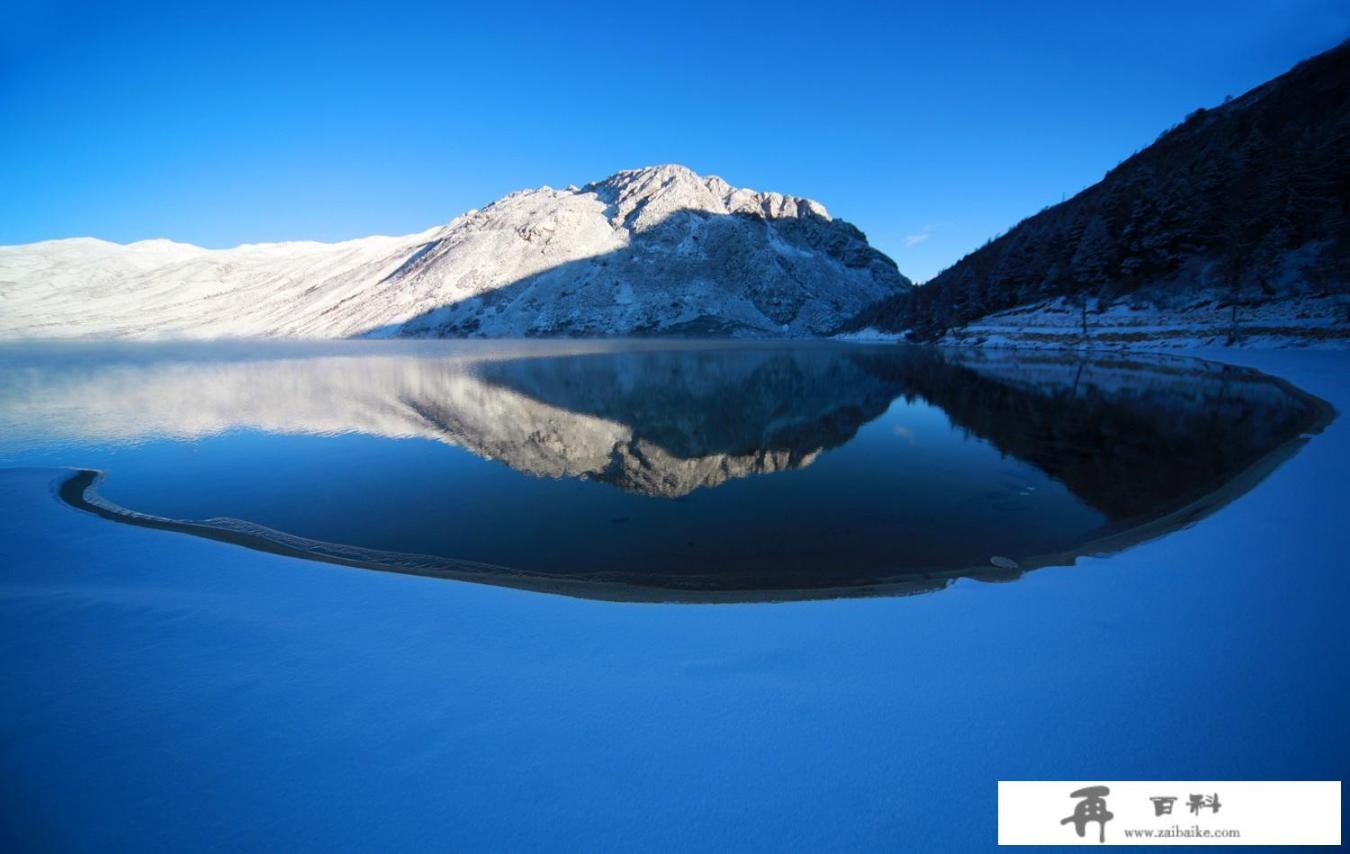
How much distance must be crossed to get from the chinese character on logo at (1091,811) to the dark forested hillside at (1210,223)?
175 ft

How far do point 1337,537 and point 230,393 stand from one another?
3883 cm

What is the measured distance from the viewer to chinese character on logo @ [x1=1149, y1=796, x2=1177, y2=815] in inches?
114

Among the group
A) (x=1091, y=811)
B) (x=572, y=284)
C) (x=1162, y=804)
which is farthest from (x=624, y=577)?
(x=572, y=284)

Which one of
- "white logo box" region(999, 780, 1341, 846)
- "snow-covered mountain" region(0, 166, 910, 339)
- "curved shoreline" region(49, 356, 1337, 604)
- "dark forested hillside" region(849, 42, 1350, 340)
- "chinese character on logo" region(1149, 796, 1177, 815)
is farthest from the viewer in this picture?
"snow-covered mountain" region(0, 166, 910, 339)

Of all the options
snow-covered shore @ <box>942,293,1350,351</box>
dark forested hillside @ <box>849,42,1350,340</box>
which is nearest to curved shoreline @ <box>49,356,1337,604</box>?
snow-covered shore @ <box>942,293,1350,351</box>

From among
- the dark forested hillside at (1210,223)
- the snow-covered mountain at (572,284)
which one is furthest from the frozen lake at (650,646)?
the snow-covered mountain at (572,284)

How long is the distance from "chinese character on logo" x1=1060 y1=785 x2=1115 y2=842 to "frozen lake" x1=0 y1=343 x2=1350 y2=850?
4.2 inches

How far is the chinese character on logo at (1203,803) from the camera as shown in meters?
2.90

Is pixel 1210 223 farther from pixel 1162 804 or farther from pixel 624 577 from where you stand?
pixel 1162 804

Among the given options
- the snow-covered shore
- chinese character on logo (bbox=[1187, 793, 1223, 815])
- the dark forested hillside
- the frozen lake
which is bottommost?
chinese character on logo (bbox=[1187, 793, 1223, 815])

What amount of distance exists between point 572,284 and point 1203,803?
497 feet

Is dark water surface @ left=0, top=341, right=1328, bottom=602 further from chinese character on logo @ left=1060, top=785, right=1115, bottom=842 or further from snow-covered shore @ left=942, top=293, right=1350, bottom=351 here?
snow-covered shore @ left=942, top=293, right=1350, bottom=351

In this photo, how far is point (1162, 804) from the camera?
2920mm

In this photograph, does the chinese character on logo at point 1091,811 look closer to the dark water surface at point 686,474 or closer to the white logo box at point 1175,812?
the white logo box at point 1175,812
